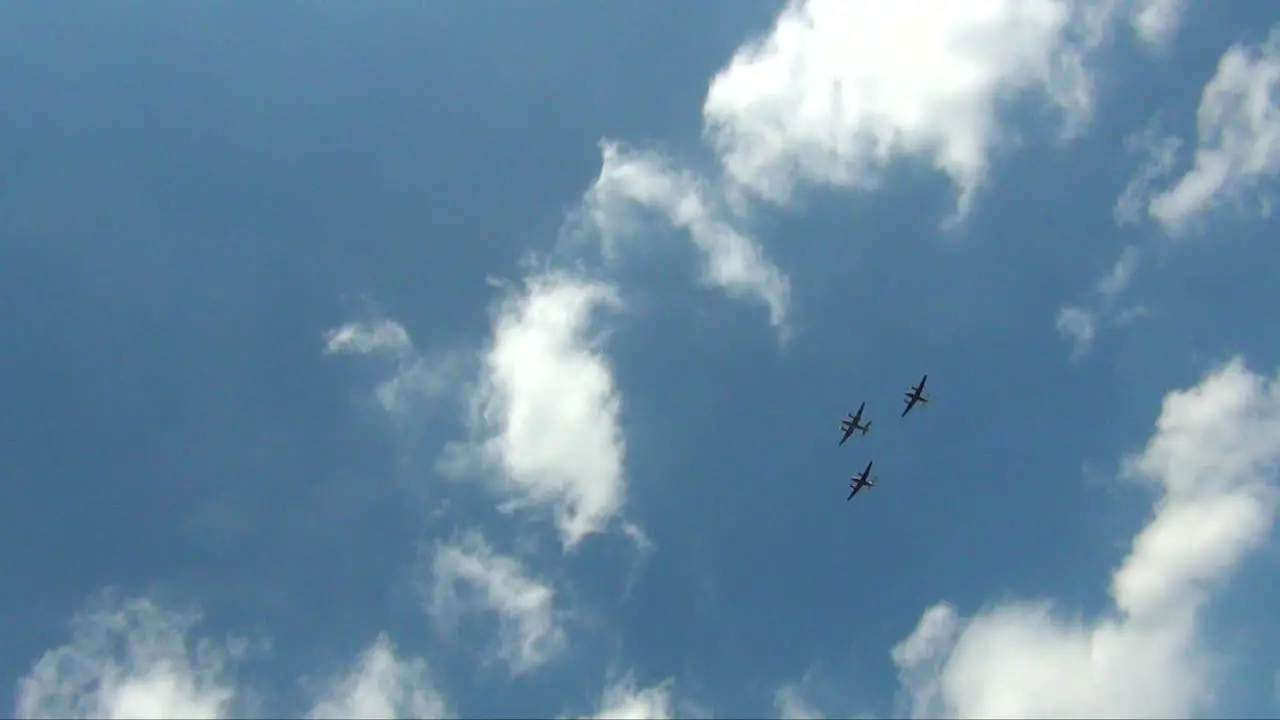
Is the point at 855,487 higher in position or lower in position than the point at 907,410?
lower

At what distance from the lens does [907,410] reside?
200 metres

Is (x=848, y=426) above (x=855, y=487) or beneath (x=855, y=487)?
above

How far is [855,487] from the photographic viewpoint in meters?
196

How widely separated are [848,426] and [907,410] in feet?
46.4

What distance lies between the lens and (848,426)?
199 m

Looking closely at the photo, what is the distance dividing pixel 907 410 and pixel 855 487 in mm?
21499

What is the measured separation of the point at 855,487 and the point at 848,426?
540 inches
